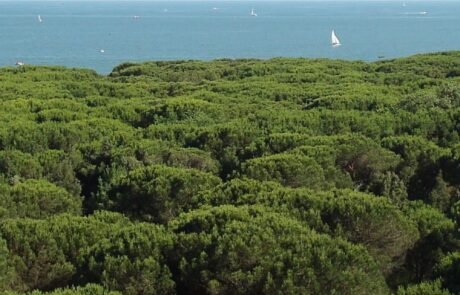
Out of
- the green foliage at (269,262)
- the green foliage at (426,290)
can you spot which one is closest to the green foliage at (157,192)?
the green foliage at (269,262)

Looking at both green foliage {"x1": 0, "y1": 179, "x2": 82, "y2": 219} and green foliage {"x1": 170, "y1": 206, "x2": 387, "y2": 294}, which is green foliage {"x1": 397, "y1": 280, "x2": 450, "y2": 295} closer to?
green foliage {"x1": 170, "y1": 206, "x2": 387, "y2": 294}

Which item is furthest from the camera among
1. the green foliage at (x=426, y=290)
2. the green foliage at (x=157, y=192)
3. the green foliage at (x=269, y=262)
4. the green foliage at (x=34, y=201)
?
the green foliage at (x=157, y=192)

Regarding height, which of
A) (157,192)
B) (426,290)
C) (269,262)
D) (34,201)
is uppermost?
(269,262)

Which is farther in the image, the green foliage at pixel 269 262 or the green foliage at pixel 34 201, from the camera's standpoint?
the green foliage at pixel 34 201

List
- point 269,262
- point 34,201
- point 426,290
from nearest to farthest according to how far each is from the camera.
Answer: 1. point 426,290
2. point 269,262
3. point 34,201

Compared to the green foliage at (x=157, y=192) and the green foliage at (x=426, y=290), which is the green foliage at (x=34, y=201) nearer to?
the green foliage at (x=157, y=192)

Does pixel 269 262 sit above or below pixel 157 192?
above

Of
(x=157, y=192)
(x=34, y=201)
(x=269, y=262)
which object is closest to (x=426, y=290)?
(x=269, y=262)

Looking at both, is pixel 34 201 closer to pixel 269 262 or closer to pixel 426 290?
pixel 269 262

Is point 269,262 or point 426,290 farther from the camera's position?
Answer: point 269,262

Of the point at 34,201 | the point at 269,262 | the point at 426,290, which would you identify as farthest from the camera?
the point at 34,201

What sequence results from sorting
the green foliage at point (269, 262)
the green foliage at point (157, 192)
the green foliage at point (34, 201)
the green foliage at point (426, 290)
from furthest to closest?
1. the green foliage at point (157, 192)
2. the green foliage at point (34, 201)
3. the green foliage at point (269, 262)
4. the green foliage at point (426, 290)
